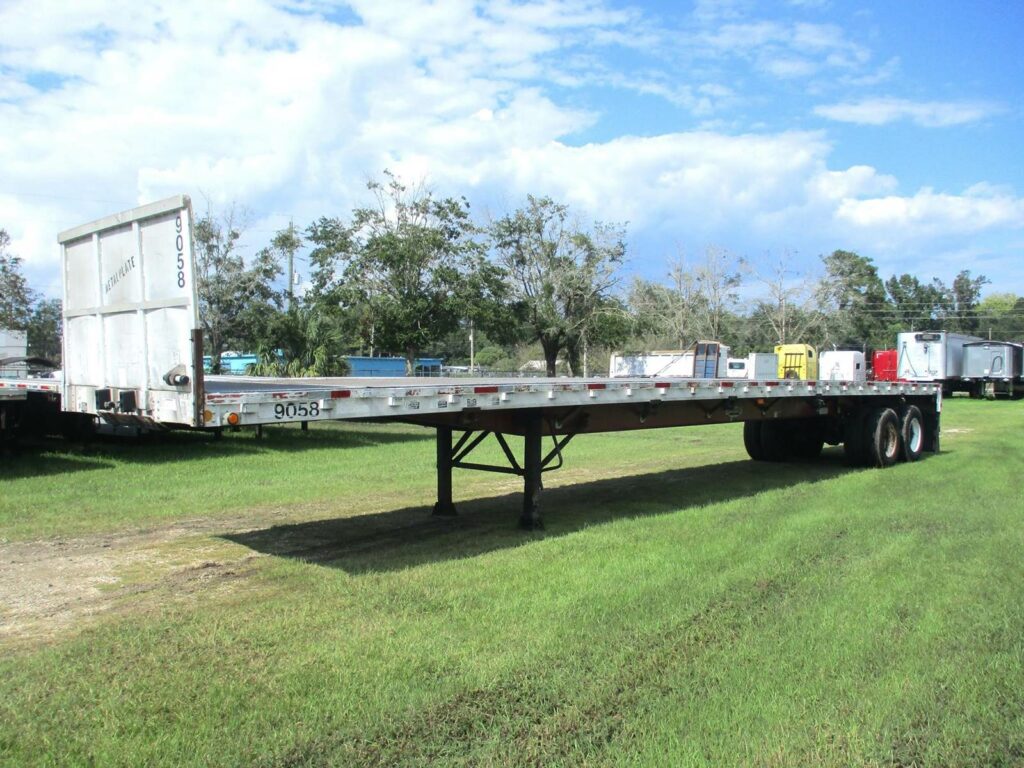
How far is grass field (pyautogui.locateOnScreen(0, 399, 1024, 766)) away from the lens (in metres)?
3.99

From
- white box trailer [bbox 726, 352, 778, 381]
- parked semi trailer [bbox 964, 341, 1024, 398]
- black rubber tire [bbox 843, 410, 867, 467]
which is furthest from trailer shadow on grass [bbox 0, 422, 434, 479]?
parked semi trailer [bbox 964, 341, 1024, 398]

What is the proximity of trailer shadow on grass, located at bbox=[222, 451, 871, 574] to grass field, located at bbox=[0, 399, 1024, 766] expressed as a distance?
0.06m

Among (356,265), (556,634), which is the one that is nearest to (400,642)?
(556,634)

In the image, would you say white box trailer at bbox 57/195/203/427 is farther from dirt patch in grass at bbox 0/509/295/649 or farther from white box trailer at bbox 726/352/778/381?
white box trailer at bbox 726/352/778/381

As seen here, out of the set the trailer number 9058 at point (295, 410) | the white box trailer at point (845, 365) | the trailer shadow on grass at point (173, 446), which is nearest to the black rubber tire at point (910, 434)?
the trailer shadow on grass at point (173, 446)

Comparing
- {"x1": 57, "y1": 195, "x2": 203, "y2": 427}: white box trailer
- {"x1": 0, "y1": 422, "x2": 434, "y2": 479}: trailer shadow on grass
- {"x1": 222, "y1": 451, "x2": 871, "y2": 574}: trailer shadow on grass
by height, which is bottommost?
{"x1": 222, "y1": 451, "x2": 871, "y2": 574}: trailer shadow on grass

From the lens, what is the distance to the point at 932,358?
4353cm

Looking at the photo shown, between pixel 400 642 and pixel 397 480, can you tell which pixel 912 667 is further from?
pixel 397 480

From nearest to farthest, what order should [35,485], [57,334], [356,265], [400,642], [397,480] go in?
[400,642], [35,485], [397,480], [356,265], [57,334]

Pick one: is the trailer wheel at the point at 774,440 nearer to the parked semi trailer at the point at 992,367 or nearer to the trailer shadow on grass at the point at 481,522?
the trailer shadow on grass at the point at 481,522

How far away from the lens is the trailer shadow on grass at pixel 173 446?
1324cm

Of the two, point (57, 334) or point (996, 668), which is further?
point (57, 334)

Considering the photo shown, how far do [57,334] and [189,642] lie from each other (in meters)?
54.8

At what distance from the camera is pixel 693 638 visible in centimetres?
529
